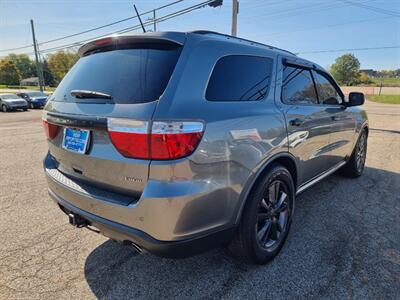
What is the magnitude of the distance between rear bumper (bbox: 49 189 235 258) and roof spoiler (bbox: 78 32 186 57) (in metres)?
1.26

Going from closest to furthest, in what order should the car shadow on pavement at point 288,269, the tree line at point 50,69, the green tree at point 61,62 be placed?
the car shadow on pavement at point 288,269 < the green tree at point 61,62 < the tree line at point 50,69

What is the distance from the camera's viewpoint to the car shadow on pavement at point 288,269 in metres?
2.27

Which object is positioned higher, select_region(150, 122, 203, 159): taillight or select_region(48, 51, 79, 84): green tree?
select_region(48, 51, 79, 84): green tree

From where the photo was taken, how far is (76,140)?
7.23ft

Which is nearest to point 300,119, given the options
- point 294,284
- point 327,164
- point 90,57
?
point 327,164

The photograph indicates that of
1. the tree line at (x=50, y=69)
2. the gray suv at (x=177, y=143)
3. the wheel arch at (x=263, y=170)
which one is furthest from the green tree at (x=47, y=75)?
the wheel arch at (x=263, y=170)

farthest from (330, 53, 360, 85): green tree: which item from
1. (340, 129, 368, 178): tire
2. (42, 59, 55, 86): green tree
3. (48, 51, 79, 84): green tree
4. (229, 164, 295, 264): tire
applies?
(229, 164, 295, 264): tire

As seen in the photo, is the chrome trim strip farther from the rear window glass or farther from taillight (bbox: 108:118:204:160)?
the rear window glass

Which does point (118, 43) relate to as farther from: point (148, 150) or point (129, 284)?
point (129, 284)

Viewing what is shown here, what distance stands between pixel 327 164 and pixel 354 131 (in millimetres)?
1116

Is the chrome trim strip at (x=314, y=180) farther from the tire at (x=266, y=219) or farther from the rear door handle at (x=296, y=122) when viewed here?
the rear door handle at (x=296, y=122)

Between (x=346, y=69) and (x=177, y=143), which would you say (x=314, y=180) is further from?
(x=346, y=69)

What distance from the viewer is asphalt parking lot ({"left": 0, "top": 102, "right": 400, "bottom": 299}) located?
89.9 inches

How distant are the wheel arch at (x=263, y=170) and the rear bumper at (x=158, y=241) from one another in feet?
0.65
